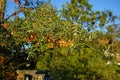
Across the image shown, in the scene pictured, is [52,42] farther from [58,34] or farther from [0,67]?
[0,67]

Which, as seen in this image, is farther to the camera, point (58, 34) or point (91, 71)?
point (91, 71)


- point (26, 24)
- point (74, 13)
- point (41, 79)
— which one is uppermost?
point (74, 13)

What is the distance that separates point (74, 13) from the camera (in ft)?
118

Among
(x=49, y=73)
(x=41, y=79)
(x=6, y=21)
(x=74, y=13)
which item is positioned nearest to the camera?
(x=6, y=21)

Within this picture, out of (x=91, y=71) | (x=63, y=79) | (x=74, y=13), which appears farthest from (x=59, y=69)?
(x=74, y=13)

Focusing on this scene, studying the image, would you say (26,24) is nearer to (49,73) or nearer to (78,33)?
(78,33)

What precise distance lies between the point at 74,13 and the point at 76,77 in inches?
795

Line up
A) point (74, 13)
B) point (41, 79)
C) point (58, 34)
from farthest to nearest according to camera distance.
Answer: point (74, 13) → point (41, 79) → point (58, 34)

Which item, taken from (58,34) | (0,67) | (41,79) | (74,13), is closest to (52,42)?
(58,34)

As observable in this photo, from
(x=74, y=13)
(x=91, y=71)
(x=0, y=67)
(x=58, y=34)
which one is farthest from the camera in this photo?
(x=74, y=13)

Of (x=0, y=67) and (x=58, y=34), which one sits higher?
(x=58, y=34)

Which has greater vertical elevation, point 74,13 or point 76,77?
point 74,13

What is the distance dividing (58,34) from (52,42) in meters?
0.29

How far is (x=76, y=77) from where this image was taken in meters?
16.3
